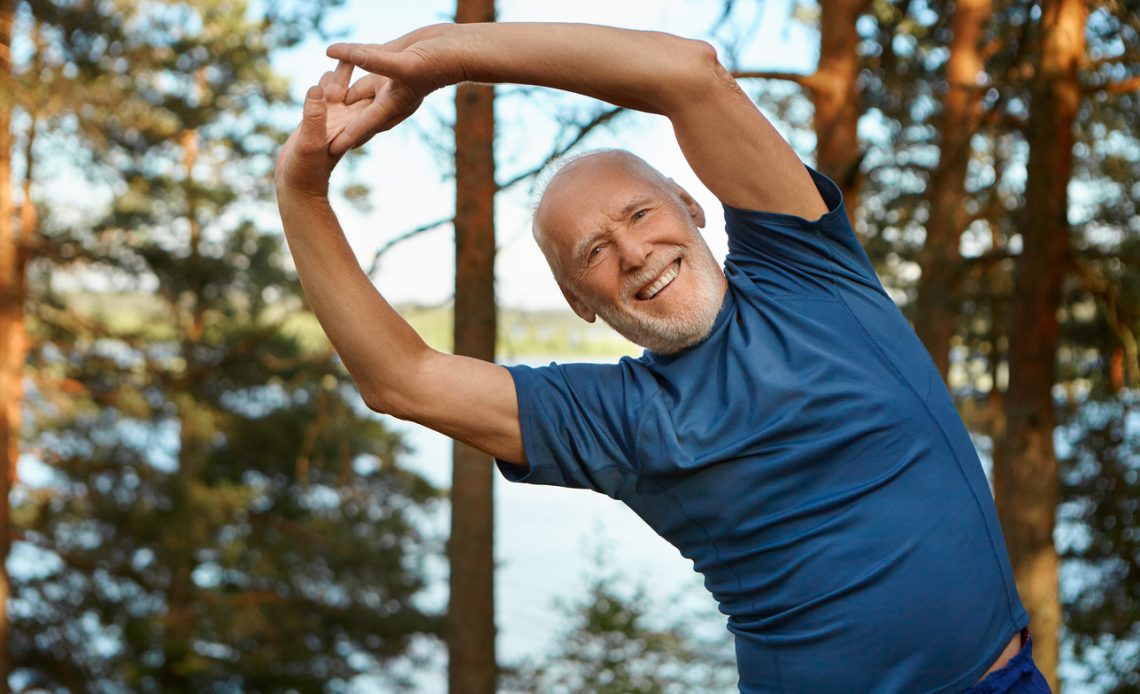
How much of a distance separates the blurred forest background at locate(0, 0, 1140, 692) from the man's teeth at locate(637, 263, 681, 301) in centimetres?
445

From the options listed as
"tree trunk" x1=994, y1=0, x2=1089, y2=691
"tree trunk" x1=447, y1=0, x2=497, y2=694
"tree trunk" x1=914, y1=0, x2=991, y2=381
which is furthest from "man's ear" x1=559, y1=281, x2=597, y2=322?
"tree trunk" x1=994, y1=0, x2=1089, y2=691

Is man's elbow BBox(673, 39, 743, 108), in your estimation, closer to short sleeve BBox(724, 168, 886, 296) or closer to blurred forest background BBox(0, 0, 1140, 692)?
short sleeve BBox(724, 168, 886, 296)

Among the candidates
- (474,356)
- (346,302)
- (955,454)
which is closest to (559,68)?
(346,302)

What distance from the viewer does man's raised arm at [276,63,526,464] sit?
57.2 inches

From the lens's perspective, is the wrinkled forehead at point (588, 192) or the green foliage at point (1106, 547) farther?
the green foliage at point (1106, 547)

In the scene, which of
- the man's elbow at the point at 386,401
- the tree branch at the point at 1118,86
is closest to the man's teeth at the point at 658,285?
the man's elbow at the point at 386,401

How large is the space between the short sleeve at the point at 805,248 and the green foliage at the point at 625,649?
648 centimetres

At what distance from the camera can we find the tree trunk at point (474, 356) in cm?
481

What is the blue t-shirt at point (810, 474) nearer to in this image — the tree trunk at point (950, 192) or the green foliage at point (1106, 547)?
the tree trunk at point (950, 192)

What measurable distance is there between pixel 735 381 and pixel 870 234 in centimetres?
1023

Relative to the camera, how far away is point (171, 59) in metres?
11.7

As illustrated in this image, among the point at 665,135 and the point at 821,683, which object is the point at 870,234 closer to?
the point at 665,135

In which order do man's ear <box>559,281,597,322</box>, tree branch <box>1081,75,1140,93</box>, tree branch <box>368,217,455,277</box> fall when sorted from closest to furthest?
man's ear <box>559,281,597,322</box> → tree branch <box>368,217,455,277</box> → tree branch <box>1081,75,1140,93</box>

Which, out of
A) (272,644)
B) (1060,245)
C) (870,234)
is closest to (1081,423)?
(870,234)
